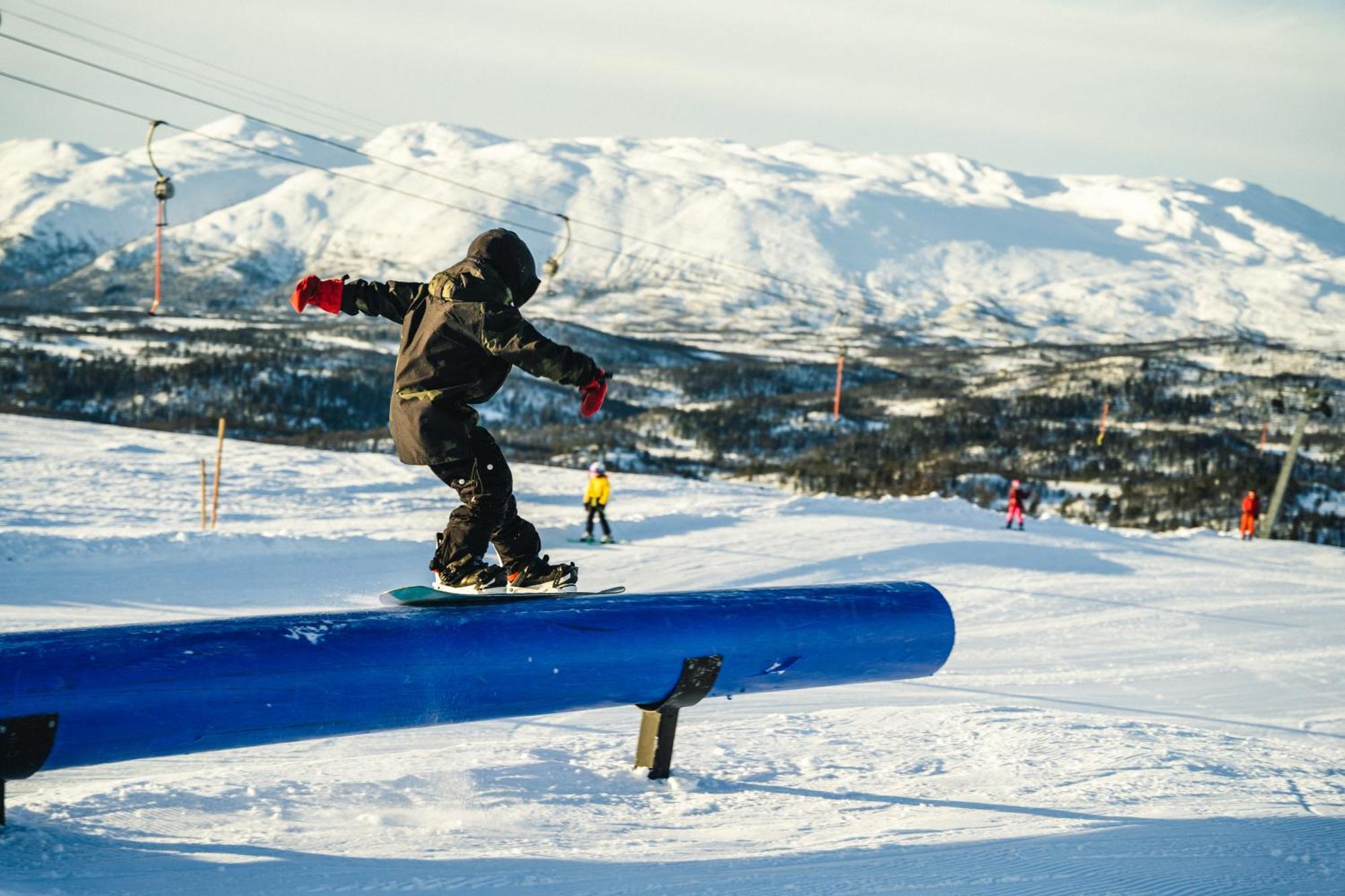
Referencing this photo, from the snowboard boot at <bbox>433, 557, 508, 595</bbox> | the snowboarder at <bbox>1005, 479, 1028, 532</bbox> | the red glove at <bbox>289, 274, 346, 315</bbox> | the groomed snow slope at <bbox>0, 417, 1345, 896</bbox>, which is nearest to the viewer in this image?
the groomed snow slope at <bbox>0, 417, 1345, 896</bbox>

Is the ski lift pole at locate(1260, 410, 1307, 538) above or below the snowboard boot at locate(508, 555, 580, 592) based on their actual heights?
above

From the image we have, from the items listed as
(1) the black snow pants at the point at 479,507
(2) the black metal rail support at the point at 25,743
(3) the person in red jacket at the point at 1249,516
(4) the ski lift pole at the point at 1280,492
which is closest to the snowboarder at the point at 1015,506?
(3) the person in red jacket at the point at 1249,516

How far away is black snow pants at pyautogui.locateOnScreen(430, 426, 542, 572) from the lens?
5.83 meters

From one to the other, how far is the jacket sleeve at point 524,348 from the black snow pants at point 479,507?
56 cm

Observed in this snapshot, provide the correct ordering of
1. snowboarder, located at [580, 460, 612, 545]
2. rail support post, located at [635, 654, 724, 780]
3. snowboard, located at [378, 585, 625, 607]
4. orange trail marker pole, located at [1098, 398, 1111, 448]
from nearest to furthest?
1. snowboard, located at [378, 585, 625, 607]
2. rail support post, located at [635, 654, 724, 780]
3. snowboarder, located at [580, 460, 612, 545]
4. orange trail marker pole, located at [1098, 398, 1111, 448]

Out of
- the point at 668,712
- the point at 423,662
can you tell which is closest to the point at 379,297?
the point at 423,662

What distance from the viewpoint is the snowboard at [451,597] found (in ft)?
18.0

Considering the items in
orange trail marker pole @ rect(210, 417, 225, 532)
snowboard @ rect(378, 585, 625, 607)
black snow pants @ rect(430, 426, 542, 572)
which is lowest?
orange trail marker pole @ rect(210, 417, 225, 532)

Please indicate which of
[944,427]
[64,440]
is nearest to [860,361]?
[944,427]

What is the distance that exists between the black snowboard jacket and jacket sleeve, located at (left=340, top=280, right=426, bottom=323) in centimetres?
6

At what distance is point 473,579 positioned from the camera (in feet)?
19.3

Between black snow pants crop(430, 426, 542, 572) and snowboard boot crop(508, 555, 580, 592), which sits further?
snowboard boot crop(508, 555, 580, 592)

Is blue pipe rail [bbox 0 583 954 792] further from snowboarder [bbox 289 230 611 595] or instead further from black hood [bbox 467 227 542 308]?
black hood [bbox 467 227 542 308]

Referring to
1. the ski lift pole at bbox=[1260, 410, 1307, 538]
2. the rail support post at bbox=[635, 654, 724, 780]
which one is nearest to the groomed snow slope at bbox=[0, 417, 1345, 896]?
the rail support post at bbox=[635, 654, 724, 780]
